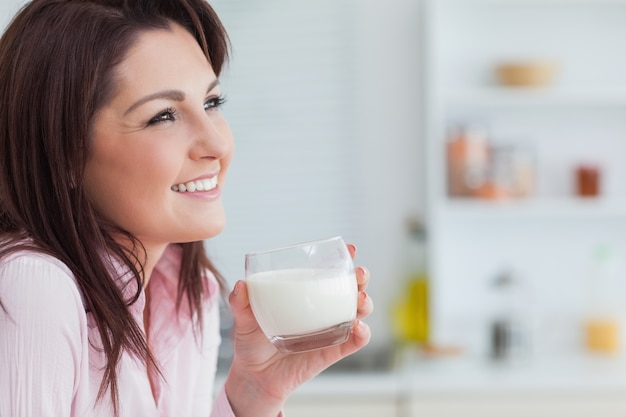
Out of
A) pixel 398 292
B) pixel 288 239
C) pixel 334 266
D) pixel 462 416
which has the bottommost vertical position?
pixel 462 416

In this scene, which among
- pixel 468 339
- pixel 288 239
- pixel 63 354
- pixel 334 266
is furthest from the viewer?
pixel 288 239

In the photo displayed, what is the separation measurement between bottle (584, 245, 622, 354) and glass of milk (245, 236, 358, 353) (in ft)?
6.91

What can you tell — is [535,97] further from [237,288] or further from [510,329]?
[237,288]

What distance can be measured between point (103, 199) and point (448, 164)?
6.59ft

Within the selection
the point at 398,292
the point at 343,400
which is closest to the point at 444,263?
the point at 398,292

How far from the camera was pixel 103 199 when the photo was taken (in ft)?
4.42

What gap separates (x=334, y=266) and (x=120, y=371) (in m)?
0.37

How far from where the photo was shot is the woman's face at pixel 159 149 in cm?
129

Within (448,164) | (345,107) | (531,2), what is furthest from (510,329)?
(531,2)

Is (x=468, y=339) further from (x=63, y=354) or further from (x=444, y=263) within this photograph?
(x=63, y=354)

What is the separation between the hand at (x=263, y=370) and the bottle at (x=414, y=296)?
1864 millimetres

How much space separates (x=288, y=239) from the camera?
3.52 m

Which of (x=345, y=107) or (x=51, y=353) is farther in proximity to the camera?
(x=345, y=107)

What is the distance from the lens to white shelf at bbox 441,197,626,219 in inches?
122
